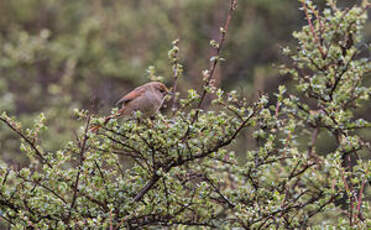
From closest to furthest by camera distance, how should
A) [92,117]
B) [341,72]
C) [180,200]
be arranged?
1. [92,117]
2. [180,200]
3. [341,72]

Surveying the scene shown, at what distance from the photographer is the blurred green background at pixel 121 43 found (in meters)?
13.0

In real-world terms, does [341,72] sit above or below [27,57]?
below

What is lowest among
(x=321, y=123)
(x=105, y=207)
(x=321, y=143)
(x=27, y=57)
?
(x=105, y=207)

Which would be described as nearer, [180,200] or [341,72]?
[180,200]

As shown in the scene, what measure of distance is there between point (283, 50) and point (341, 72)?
525 mm

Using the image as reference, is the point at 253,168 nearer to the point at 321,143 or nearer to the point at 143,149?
the point at 143,149

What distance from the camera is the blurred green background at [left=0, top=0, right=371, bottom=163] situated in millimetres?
13039

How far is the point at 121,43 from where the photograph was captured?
636 inches

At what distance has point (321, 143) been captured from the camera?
1397 centimetres

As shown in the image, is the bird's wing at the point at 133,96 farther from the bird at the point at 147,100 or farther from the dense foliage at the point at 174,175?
the dense foliage at the point at 174,175

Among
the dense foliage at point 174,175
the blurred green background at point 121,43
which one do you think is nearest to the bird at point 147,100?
the dense foliage at point 174,175

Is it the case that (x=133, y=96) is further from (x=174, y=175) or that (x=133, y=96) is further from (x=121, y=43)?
(x=121, y=43)

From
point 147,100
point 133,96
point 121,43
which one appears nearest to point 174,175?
point 147,100

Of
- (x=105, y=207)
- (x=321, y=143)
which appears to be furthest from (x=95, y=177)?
(x=321, y=143)
